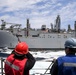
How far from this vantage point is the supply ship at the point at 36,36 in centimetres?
5600

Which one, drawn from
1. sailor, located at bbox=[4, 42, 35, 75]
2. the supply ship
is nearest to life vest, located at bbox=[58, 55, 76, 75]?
sailor, located at bbox=[4, 42, 35, 75]

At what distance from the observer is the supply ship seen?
56.0 metres

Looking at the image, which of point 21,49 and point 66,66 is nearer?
point 66,66

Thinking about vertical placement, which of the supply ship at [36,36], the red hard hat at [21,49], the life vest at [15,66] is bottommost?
the supply ship at [36,36]

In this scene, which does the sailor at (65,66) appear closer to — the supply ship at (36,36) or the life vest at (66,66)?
the life vest at (66,66)

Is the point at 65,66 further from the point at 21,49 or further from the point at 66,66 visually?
the point at 21,49

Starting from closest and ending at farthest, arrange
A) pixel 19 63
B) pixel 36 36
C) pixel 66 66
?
pixel 66 66
pixel 19 63
pixel 36 36

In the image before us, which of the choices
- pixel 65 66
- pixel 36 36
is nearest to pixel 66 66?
pixel 65 66

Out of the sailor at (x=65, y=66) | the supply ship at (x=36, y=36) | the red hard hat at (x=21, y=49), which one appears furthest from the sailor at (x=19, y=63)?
the supply ship at (x=36, y=36)

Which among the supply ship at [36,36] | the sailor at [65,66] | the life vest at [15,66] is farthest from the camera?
the supply ship at [36,36]

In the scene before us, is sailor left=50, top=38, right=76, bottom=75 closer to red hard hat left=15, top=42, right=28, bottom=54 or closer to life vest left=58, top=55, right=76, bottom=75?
life vest left=58, top=55, right=76, bottom=75

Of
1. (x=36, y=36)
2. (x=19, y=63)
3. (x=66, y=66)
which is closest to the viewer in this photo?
(x=66, y=66)

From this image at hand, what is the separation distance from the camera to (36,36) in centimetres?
6084

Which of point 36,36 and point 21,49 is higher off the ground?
point 21,49
